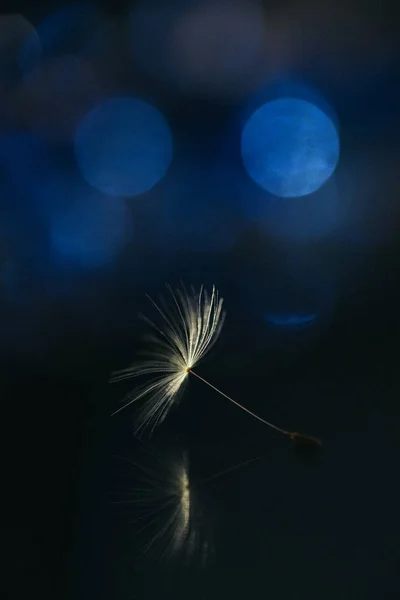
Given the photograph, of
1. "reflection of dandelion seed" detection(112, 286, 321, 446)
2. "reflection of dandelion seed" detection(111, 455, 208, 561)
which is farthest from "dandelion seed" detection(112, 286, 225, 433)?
"reflection of dandelion seed" detection(111, 455, 208, 561)

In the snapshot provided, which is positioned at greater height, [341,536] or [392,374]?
[392,374]

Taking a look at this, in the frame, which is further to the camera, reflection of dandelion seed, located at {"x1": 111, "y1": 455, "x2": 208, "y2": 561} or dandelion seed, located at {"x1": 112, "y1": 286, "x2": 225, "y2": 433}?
dandelion seed, located at {"x1": 112, "y1": 286, "x2": 225, "y2": 433}

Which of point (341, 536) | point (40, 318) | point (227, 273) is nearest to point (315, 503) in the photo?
point (341, 536)

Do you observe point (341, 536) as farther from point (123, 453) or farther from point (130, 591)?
point (123, 453)

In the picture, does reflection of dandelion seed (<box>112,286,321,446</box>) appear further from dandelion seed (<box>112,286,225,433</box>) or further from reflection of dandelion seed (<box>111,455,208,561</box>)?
reflection of dandelion seed (<box>111,455,208,561</box>)

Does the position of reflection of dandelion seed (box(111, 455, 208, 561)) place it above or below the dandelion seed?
below

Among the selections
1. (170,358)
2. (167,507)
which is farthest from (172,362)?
(167,507)

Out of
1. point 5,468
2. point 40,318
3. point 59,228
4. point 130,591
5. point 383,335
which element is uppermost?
point 59,228
